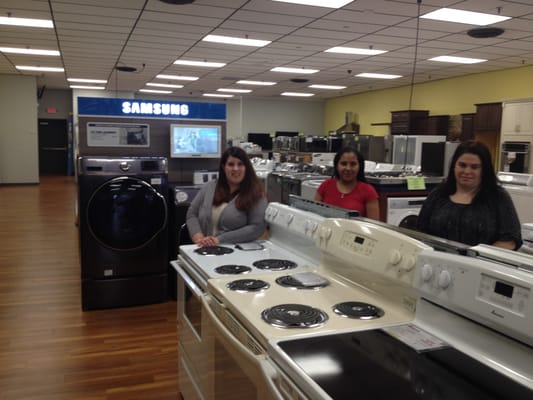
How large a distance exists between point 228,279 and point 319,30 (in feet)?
18.4

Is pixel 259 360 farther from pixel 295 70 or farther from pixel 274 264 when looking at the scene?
pixel 295 70

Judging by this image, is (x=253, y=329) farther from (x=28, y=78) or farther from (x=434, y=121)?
(x=28, y=78)

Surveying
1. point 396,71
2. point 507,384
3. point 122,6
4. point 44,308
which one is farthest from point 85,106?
point 396,71

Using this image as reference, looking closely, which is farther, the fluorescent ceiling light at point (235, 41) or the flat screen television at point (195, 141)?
the fluorescent ceiling light at point (235, 41)

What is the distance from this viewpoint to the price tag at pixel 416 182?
4879 millimetres

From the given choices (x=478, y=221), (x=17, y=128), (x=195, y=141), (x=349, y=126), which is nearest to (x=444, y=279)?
(x=478, y=221)

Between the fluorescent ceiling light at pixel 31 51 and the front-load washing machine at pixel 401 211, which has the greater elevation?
the fluorescent ceiling light at pixel 31 51

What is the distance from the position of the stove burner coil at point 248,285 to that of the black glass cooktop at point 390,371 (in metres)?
0.48

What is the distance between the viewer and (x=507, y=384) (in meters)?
1.16

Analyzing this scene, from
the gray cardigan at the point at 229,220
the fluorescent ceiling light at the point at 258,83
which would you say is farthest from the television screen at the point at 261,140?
the gray cardigan at the point at 229,220

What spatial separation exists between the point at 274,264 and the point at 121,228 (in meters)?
2.03

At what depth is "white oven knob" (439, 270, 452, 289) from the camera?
4.60 feet

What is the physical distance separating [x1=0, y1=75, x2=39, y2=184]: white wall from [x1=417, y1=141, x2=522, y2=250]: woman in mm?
12413

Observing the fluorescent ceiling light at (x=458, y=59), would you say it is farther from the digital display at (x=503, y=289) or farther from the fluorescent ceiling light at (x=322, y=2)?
the digital display at (x=503, y=289)
